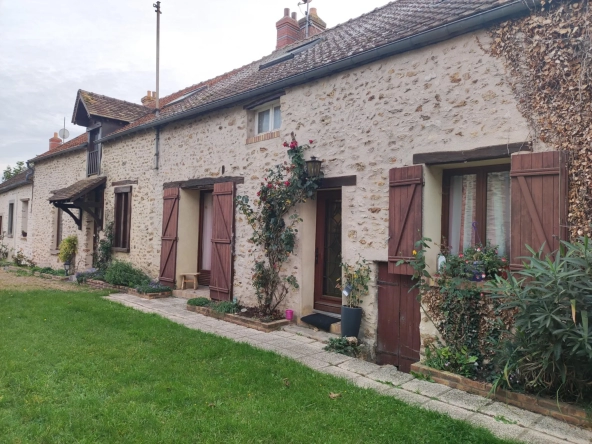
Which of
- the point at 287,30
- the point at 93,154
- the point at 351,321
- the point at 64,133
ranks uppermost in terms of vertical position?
the point at 287,30

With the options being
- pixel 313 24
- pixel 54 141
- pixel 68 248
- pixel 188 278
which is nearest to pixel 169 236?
pixel 188 278

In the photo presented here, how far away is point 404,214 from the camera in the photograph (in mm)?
5109

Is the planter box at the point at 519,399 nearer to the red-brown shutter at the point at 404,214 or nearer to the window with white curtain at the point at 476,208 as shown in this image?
the red-brown shutter at the point at 404,214

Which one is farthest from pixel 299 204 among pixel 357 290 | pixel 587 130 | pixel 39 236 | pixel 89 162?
pixel 39 236

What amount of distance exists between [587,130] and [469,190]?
53.7 inches

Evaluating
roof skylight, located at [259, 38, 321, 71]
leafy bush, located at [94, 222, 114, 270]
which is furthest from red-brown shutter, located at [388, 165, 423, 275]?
leafy bush, located at [94, 222, 114, 270]

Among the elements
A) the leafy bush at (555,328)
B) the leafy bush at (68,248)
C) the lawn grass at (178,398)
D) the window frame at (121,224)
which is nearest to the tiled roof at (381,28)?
the window frame at (121,224)

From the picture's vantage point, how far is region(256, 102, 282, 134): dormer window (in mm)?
7277

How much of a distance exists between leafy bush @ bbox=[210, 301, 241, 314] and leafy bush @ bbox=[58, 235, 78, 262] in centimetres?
718

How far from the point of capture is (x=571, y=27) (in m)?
4.02

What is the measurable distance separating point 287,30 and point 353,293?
9.16 meters

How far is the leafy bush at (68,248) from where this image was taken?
12.2 meters

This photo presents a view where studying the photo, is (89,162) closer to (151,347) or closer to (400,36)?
(151,347)

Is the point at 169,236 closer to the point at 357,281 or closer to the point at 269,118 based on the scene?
the point at 269,118
